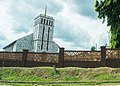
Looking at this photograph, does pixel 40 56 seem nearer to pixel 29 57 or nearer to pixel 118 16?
pixel 29 57

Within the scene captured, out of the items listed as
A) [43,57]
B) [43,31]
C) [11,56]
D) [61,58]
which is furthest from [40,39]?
[61,58]

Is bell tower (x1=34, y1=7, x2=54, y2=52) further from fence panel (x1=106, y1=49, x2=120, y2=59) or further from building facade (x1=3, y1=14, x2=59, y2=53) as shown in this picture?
fence panel (x1=106, y1=49, x2=120, y2=59)

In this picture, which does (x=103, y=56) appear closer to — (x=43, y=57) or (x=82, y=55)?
(x=82, y=55)

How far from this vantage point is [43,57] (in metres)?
18.6

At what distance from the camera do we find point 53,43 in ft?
236

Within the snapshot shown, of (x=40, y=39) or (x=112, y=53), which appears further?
(x=40, y=39)

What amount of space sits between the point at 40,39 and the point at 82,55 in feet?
179

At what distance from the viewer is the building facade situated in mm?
63812

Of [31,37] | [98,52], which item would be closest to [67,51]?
[98,52]

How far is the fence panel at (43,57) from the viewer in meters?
18.3

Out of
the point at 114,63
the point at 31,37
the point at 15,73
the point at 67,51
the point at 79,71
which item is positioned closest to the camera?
the point at 79,71

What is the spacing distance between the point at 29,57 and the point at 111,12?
7499mm

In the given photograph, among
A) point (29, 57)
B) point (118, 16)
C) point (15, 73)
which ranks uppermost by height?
point (118, 16)

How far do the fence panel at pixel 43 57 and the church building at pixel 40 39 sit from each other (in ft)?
139
